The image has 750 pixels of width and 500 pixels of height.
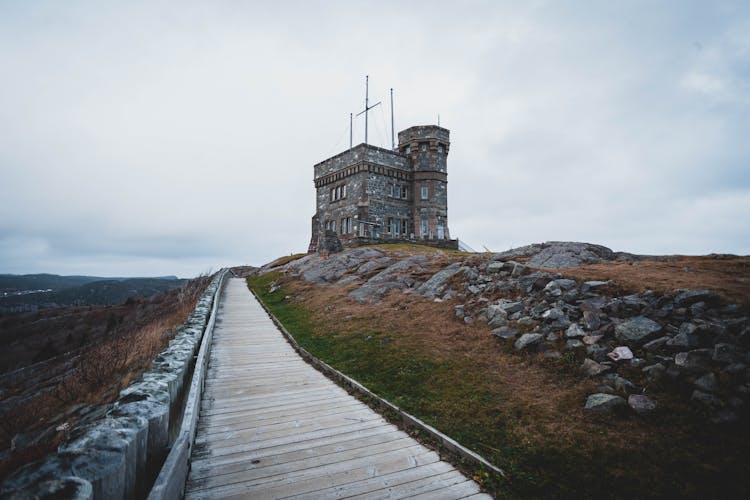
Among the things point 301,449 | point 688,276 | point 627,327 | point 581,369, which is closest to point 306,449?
point 301,449

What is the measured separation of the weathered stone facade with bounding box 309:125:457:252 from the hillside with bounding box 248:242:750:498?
2422 centimetres

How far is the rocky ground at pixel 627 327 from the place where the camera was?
19.0 ft

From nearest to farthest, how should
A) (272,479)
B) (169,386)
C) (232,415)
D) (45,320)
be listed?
1. (272,479)
2. (169,386)
3. (232,415)
4. (45,320)

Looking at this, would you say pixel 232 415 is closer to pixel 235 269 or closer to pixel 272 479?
pixel 272 479

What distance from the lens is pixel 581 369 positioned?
7.02 m

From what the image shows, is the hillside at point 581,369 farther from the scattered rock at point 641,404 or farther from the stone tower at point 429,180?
the stone tower at point 429,180

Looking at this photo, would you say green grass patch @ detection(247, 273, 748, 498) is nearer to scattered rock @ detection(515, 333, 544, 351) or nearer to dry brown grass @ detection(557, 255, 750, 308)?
scattered rock @ detection(515, 333, 544, 351)

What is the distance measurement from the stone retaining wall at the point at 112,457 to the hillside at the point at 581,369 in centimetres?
377

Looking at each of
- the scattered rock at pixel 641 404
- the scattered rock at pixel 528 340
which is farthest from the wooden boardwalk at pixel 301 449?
the scattered rock at pixel 528 340

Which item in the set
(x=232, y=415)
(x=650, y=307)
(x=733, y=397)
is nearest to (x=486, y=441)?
(x=733, y=397)

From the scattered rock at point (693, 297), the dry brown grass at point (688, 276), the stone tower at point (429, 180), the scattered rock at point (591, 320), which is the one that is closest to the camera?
the scattered rock at point (693, 297)

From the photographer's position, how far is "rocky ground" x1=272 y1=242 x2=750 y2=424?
578 cm

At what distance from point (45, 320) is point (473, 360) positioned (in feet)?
186

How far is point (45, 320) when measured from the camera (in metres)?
44.1
